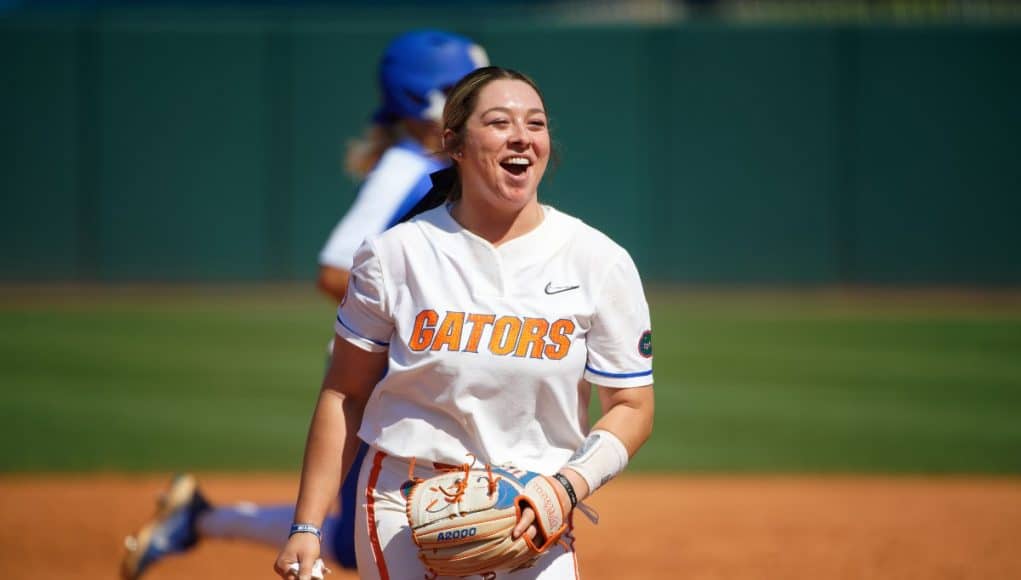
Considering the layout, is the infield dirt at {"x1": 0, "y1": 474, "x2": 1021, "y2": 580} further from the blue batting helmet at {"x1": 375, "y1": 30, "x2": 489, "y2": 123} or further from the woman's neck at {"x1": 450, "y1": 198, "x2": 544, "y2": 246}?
the woman's neck at {"x1": 450, "y1": 198, "x2": 544, "y2": 246}

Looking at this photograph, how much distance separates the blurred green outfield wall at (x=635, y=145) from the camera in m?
15.7

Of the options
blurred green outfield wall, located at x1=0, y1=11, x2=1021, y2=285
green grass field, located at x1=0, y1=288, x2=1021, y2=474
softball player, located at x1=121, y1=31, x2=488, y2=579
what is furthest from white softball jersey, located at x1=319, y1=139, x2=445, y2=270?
blurred green outfield wall, located at x1=0, y1=11, x2=1021, y2=285

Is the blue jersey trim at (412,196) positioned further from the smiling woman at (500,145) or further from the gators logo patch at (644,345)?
the gators logo patch at (644,345)

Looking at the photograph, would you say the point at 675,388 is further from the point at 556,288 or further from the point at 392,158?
the point at 556,288

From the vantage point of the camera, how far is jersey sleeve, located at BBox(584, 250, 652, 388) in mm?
2654

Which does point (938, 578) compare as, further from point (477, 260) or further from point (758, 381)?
point (758, 381)

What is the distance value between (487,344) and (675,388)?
275 inches

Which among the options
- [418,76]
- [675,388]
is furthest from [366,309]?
[675,388]

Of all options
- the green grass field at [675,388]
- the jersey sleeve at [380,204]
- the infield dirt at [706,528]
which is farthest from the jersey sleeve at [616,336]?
the green grass field at [675,388]

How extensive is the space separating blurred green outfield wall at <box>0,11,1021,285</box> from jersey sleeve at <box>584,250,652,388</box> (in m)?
12.9

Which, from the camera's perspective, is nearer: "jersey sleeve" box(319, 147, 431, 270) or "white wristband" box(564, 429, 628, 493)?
"white wristband" box(564, 429, 628, 493)

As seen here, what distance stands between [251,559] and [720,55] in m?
11.7

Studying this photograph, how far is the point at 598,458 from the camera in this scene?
260cm

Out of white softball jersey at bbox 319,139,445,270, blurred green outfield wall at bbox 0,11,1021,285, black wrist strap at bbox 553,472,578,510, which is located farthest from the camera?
blurred green outfield wall at bbox 0,11,1021,285
